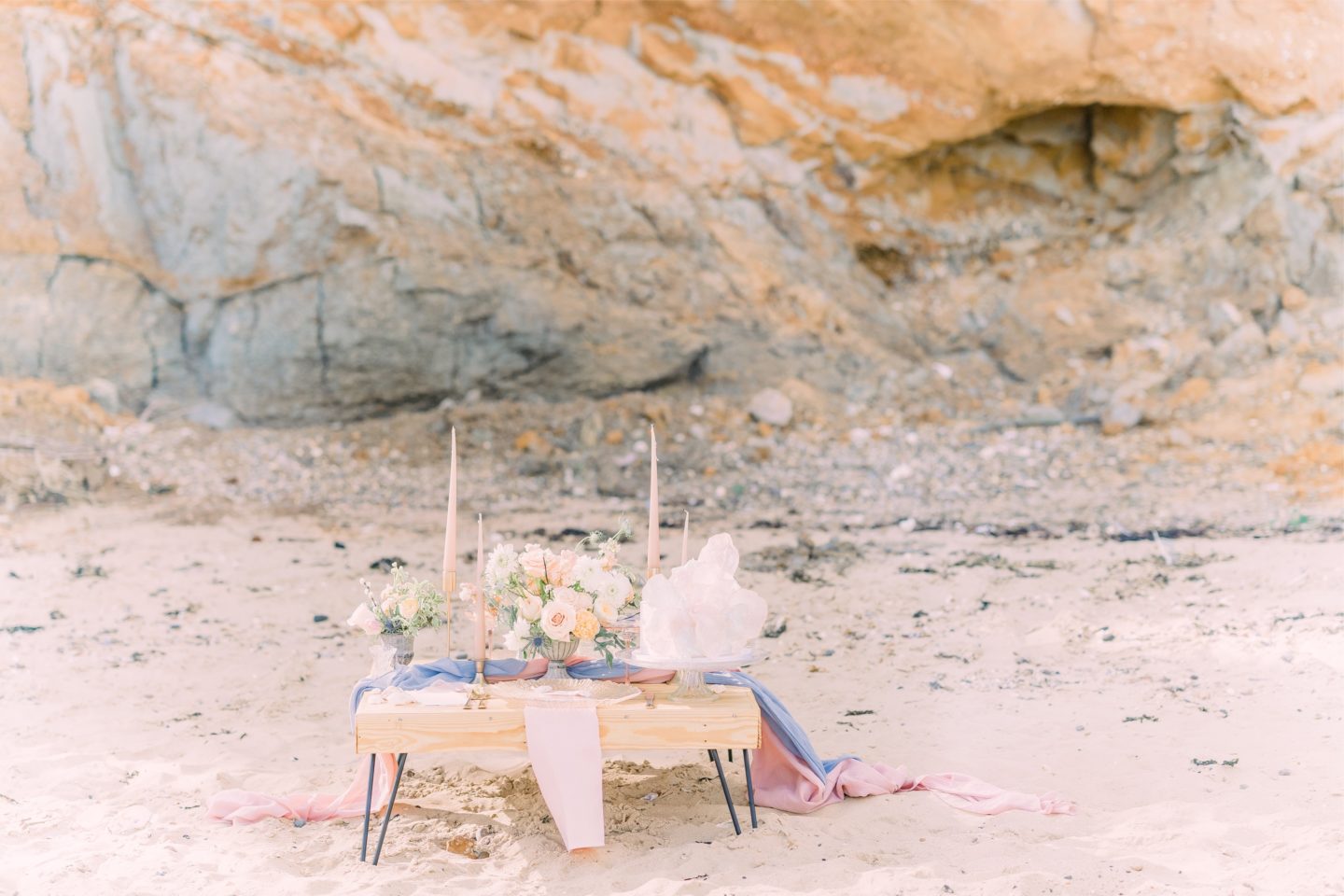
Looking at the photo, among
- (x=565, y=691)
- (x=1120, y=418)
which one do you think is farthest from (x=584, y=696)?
(x=1120, y=418)

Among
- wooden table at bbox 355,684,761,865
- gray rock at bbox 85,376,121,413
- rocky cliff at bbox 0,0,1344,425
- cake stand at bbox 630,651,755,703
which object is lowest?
wooden table at bbox 355,684,761,865

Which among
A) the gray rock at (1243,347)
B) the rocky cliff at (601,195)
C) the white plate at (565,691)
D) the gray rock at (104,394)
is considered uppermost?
the rocky cliff at (601,195)

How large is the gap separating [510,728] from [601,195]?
358 inches

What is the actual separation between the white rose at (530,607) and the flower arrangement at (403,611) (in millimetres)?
414

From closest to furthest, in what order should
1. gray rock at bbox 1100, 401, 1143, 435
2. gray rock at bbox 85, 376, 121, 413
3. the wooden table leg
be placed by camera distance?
the wooden table leg, gray rock at bbox 1100, 401, 1143, 435, gray rock at bbox 85, 376, 121, 413

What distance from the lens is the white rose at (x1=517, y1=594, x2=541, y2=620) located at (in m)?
4.29

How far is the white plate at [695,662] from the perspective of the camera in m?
4.01

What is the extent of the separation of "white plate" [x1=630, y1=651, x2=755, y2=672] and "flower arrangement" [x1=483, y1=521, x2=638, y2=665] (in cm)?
25

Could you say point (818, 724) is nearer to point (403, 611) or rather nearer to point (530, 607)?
point (530, 607)

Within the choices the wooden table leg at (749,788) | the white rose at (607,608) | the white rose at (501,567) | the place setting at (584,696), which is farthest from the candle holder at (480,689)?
the wooden table leg at (749,788)

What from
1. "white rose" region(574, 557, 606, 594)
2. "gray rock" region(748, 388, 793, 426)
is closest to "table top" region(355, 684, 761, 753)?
"white rose" region(574, 557, 606, 594)

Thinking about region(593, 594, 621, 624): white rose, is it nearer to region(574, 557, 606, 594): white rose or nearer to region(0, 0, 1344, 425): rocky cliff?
region(574, 557, 606, 594): white rose

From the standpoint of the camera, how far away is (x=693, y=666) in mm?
4004

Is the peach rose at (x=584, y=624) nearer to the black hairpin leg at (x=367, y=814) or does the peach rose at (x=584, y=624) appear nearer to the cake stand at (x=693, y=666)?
the cake stand at (x=693, y=666)
